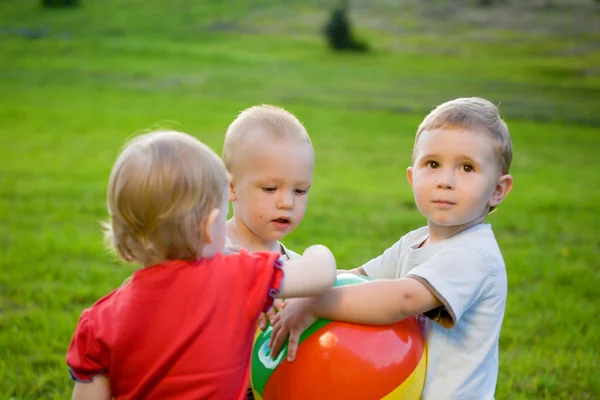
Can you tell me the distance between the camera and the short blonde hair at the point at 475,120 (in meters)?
3.17

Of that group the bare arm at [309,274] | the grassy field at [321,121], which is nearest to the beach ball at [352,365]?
the bare arm at [309,274]

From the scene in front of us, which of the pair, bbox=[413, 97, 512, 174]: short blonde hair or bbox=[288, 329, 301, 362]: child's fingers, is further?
bbox=[413, 97, 512, 174]: short blonde hair

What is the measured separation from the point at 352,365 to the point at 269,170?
99cm

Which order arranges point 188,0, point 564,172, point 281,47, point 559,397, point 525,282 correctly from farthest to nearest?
1. point 188,0
2. point 281,47
3. point 564,172
4. point 525,282
5. point 559,397

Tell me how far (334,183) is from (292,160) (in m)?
9.05

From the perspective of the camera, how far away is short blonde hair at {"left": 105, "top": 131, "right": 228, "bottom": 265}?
2.54 meters

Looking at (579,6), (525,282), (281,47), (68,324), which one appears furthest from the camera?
(281,47)

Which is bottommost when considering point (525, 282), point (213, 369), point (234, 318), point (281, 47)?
point (281, 47)

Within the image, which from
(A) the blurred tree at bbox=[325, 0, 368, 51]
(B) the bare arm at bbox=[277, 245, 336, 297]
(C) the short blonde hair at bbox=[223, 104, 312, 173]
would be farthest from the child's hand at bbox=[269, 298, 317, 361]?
(A) the blurred tree at bbox=[325, 0, 368, 51]

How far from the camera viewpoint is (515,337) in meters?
5.90

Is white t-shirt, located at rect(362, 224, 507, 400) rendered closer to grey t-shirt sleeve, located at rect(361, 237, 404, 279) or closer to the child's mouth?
grey t-shirt sleeve, located at rect(361, 237, 404, 279)

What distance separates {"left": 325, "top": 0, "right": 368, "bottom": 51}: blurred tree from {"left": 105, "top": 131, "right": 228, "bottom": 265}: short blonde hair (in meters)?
33.0

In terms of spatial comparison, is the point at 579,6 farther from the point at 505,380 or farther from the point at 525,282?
the point at 505,380

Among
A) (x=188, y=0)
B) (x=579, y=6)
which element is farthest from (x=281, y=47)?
(x=579, y=6)
